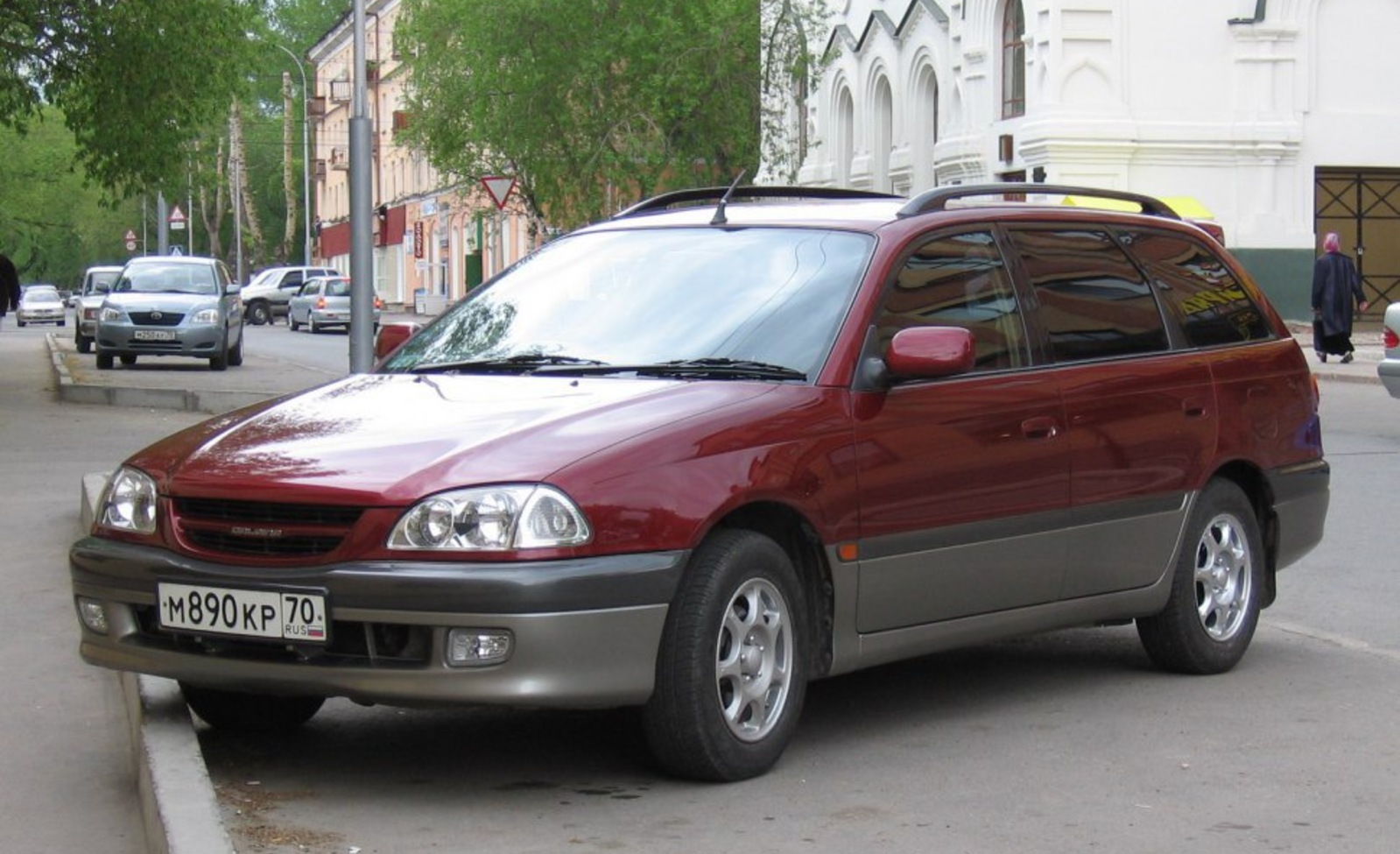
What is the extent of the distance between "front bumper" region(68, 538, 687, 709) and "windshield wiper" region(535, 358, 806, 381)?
32.2 inches

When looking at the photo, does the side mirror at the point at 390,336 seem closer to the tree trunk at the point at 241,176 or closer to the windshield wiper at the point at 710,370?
the windshield wiper at the point at 710,370

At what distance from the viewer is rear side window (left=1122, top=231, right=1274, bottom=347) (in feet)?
26.3

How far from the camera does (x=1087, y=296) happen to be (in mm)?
7633

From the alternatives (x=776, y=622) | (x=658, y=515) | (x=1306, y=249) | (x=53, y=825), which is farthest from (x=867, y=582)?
(x=1306, y=249)

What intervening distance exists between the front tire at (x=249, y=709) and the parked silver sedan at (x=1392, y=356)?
42.6 feet

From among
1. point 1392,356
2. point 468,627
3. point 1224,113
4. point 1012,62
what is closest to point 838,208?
point 468,627

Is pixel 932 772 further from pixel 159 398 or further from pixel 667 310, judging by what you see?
pixel 159 398

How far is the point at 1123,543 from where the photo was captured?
7.45 meters

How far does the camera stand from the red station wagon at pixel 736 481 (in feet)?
18.5

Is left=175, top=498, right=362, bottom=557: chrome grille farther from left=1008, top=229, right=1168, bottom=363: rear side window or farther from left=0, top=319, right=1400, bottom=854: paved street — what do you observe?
left=1008, top=229, right=1168, bottom=363: rear side window

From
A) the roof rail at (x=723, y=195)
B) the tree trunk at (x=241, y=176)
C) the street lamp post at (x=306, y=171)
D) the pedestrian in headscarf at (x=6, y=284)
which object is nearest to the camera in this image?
the roof rail at (x=723, y=195)

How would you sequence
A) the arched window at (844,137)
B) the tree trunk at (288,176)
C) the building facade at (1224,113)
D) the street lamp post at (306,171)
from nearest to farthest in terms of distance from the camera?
the building facade at (1224,113) → the arched window at (844,137) → the street lamp post at (306,171) → the tree trunk at (288,176)

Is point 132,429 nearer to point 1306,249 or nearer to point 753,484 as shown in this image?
point 753,484

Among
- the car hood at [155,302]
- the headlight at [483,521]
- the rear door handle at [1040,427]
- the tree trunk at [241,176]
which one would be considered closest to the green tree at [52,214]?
the tree trunk at [241,176]
